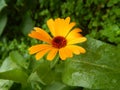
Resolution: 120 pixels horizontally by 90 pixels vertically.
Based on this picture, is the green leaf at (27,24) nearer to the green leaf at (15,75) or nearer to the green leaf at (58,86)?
the green leaf at (15,75)

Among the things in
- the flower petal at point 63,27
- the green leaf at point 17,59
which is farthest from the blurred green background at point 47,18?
the flower petal at point 63,27

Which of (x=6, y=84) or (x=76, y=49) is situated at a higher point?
(x=76, y=49)

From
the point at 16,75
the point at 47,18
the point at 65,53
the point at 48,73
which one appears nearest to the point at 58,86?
the point at 48,73

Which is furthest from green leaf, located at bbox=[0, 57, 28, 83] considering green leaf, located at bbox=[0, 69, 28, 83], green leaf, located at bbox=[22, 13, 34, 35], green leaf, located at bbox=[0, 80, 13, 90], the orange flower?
green leaf, located at bbox=[22, 13, 34, 35]

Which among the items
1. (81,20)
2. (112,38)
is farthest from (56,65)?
(81,20)

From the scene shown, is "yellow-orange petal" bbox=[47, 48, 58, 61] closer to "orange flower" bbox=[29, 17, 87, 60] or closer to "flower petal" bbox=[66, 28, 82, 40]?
"orange flower" bbox=[29, 17, 87, 60]

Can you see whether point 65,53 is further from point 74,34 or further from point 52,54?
point 74,34
